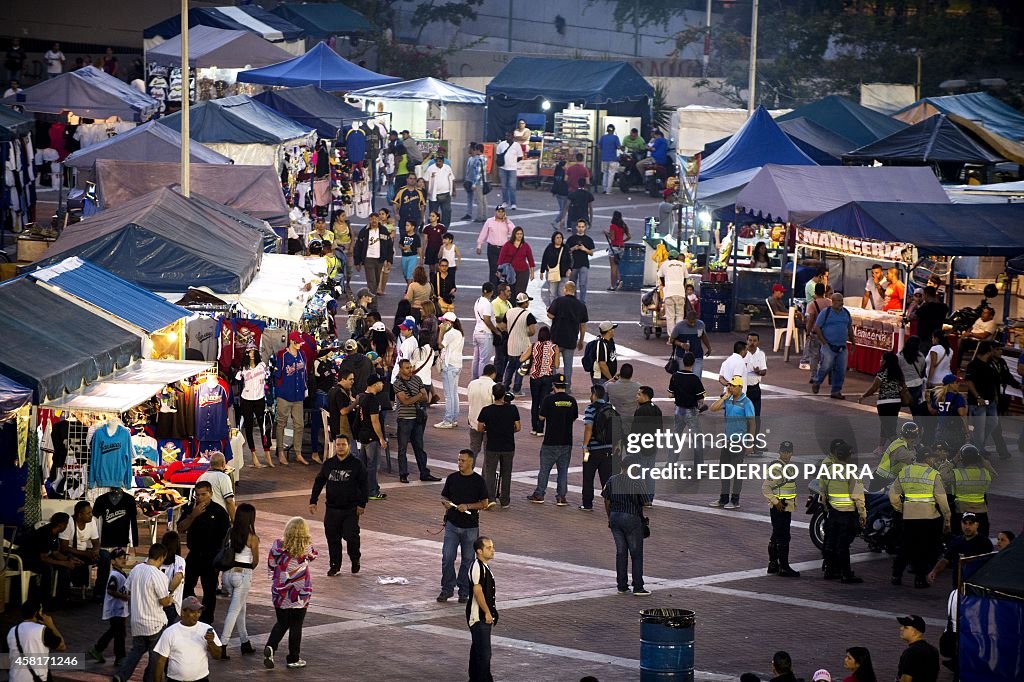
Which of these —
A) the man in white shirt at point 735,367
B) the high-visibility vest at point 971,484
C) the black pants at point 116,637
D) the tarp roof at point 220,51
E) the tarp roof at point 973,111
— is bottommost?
the black pants at point 116,637

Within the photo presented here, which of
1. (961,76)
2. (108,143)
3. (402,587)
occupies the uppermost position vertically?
(961,76)

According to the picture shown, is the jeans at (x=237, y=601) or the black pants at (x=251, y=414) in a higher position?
the black pants at (x=251, y=414)

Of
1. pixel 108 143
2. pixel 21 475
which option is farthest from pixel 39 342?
pixel 108 143

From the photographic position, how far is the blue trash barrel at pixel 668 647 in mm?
12398

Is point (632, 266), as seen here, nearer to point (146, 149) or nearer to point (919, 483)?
point (146, 149)

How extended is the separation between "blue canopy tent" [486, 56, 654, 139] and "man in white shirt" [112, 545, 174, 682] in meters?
A: 36.0

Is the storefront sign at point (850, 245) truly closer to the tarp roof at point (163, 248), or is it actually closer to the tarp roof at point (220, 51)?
the tarp roof at point (163, 248)

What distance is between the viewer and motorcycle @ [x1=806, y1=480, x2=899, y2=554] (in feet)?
54.8

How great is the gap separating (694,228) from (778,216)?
3.78 meters

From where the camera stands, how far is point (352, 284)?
3225 cm

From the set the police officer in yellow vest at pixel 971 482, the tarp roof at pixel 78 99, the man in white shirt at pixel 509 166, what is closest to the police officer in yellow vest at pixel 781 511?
the police officer in yellow vest at pixel 971 482

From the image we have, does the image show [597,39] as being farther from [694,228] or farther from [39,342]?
[39,342]

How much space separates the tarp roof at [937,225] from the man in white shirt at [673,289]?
251cm

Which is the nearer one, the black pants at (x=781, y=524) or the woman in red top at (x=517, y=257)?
the black pants at (x=781, y=524)
